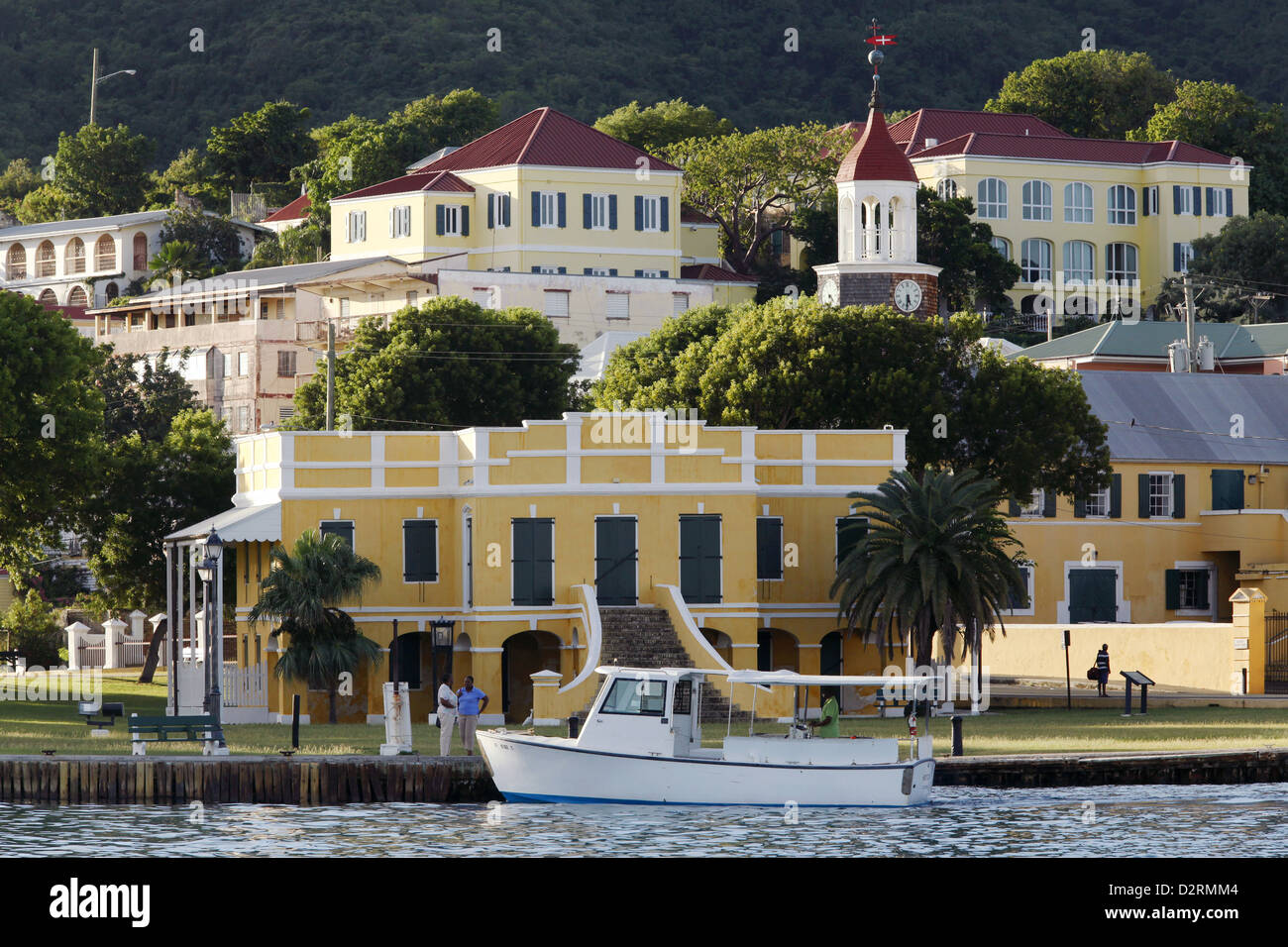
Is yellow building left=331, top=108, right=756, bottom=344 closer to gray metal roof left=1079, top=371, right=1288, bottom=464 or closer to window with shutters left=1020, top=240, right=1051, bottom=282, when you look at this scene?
window with shutters left=1020, top=240, right=1051, bottom=282

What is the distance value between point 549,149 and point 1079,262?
105 ft

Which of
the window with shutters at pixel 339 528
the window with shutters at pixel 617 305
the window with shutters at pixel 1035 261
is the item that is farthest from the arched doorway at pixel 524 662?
the window with shutters at pixel 1035 261

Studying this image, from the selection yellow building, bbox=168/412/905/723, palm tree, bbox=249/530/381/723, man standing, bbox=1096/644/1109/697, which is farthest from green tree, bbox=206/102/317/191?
palm tree, bbox=249/530/381/723

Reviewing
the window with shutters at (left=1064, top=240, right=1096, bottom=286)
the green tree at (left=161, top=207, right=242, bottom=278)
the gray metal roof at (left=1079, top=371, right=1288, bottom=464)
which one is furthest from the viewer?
the green tree at (left=161, top=207, right=242, bottom=278)

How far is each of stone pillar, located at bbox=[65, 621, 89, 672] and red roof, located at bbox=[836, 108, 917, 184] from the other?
3163 centimetres

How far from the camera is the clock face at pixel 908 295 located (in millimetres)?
86562

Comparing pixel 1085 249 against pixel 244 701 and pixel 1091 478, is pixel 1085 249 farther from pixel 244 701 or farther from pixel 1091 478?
pixel 244 701

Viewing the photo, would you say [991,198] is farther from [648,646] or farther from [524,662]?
[648,646]

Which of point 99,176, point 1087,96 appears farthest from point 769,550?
point 99,176

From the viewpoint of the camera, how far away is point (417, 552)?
57.5 metres

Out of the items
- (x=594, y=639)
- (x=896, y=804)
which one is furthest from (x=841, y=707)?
(x=896, y=804)

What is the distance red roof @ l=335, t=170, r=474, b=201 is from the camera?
11550 centimetres
